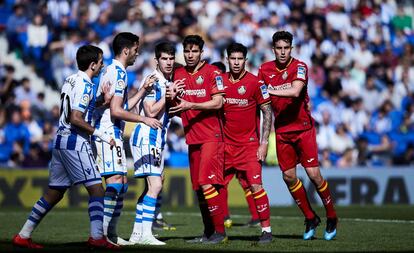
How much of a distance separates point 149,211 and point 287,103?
260 centimetres

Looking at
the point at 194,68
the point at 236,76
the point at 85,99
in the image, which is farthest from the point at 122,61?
the point at 236,76

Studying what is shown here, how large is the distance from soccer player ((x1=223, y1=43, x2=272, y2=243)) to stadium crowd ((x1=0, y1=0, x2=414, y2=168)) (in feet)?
33.5

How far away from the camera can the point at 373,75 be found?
29.2 m

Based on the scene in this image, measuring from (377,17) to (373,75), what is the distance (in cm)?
292

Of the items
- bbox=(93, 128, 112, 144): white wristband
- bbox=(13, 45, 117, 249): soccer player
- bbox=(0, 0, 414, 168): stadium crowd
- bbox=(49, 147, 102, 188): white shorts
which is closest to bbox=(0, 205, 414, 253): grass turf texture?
bbox=(13, 45, 117, 249): soccer player

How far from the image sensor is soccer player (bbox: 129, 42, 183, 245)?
40.7ft

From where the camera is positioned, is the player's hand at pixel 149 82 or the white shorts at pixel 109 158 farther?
the player's hand at pixel 149 82

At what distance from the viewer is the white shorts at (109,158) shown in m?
12.1

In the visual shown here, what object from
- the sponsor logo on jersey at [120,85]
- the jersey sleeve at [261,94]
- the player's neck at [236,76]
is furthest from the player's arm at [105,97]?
the jersey sleeve at [261,94]

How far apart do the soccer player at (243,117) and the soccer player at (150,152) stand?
0.90 metres

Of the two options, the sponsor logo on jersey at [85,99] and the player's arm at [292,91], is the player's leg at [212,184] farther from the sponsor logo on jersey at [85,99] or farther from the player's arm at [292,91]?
the sponsor logo on jersey at [85,99]

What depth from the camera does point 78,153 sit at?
37.6 ft

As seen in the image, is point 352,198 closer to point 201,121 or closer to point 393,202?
point 393,202

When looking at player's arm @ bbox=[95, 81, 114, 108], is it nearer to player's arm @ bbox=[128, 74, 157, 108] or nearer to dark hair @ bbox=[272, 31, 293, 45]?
player's arm @ bbox=[128, 74, 157, 108]
